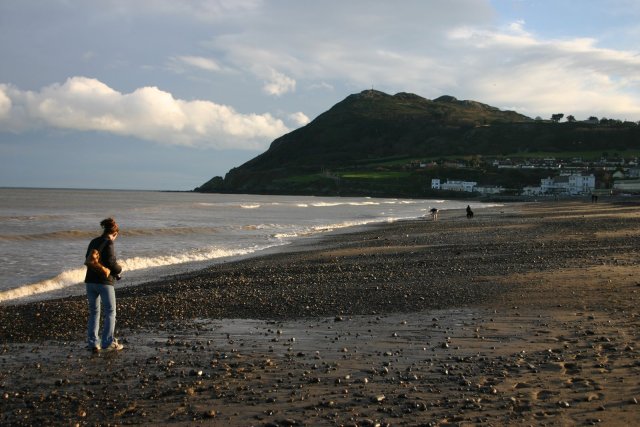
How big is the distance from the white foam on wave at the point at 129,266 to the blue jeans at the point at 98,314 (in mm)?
7769

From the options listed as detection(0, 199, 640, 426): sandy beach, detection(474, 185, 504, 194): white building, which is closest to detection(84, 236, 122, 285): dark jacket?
detection(0, 199, 640, 426): sandy beach

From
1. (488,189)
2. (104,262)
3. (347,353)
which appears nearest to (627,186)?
(488,189)

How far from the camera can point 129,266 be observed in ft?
80.8

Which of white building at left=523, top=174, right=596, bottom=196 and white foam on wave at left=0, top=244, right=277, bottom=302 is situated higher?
white building at left=523, top=174, right=596, bottom=196

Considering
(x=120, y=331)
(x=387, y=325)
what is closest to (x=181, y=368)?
(x=120, y=331)

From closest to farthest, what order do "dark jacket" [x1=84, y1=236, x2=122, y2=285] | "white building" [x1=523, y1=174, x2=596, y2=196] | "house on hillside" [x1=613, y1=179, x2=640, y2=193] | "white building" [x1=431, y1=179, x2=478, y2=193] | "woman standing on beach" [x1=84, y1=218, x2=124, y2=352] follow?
"woman standing on beach" [x1=84, y1=218, x2=124, y2=352]
"dark jacket" [x1=84, y1=236, x2=122, y2=285]
"house on hillside" [x1=613, y1=179, x2=640, y2=193]
"white building" [x1=523, y1=174, x2=596, y2=196]
"white building" [x1=431, y1=179, x2=478, y2=193]

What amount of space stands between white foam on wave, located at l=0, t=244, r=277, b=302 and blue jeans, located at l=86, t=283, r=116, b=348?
7.77 metres

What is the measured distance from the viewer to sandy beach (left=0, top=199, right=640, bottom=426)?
6.91 meters

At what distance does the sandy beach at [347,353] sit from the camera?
22.7 ft

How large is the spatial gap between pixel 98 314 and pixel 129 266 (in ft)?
47.5

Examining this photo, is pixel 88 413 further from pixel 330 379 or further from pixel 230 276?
pixel 230 276

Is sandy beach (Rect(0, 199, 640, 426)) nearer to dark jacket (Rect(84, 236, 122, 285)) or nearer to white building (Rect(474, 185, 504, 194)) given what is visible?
dark jacket (Rect(84, 236, 122, 285))

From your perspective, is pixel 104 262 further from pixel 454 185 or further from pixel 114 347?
pixel 454 185

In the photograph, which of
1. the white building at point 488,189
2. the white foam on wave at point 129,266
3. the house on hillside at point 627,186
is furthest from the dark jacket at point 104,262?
the white building at point 488,189
